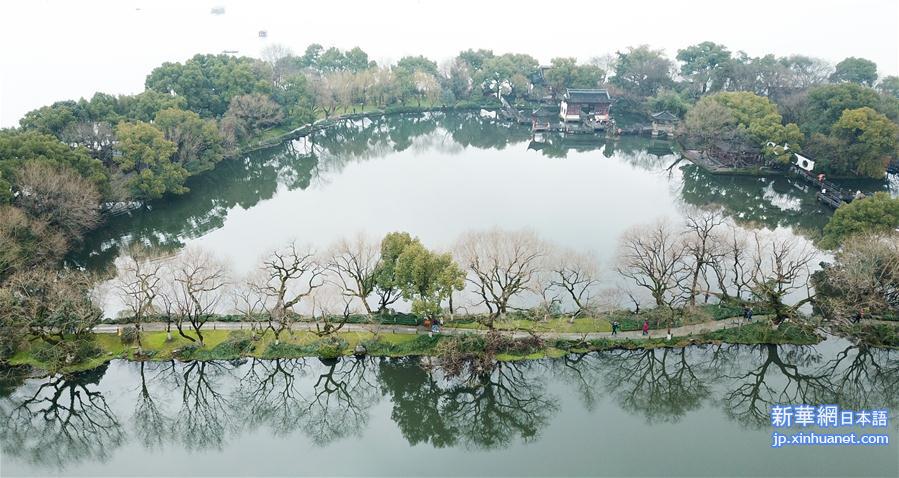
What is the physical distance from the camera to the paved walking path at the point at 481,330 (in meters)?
25.9

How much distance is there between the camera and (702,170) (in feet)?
158

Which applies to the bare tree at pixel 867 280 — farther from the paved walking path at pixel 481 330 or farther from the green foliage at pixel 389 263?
the green foliage at pixel 389 263

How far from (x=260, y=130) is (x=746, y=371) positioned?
43.2 metres

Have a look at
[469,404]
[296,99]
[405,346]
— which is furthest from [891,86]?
[405,346]

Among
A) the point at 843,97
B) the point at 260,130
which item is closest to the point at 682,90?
the point at 843,97

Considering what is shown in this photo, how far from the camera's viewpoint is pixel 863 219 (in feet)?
95.7

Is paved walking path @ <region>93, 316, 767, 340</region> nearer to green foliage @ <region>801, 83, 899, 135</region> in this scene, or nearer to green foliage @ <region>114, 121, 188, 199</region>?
green foliage @ <region>114, 121, 188, 199</region>

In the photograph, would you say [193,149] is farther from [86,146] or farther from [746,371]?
[746,371]

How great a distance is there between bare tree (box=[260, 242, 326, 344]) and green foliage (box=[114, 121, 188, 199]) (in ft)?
43.4

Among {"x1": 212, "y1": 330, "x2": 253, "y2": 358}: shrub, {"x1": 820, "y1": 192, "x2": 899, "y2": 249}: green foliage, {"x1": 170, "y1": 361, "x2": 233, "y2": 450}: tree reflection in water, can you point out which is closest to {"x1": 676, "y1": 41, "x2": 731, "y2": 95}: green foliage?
{"x1": 820, "y1": 192, "x2": 899, "y2": 249}: green foliage

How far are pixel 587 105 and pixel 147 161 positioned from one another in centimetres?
4208

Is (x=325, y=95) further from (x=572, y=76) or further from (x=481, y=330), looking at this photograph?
(x=481, y=330)

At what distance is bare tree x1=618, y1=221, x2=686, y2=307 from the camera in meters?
26.9

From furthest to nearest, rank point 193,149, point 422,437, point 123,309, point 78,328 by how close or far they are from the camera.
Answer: point 193,149
point 123,309
point 78,328
point 422,437
